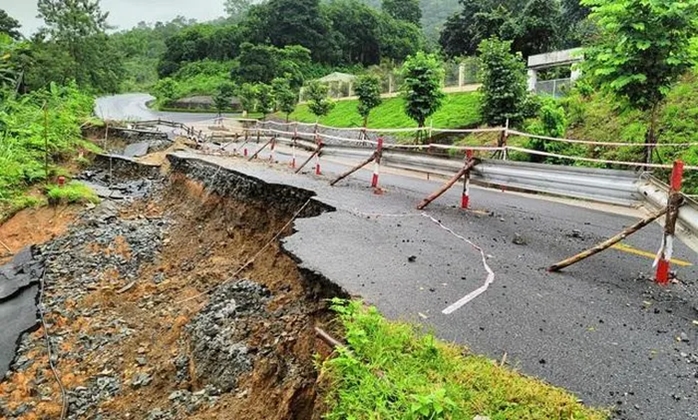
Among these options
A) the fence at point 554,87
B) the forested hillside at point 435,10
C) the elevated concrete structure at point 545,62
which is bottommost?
the fence at point 554,87

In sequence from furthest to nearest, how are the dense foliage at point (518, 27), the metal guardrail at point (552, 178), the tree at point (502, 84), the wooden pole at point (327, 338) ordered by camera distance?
the dense foliage at point (518, 27) → the tree at point (502, 84) → the metal guardrail at point (552, 178) → the wooden pole at point (327, 338)

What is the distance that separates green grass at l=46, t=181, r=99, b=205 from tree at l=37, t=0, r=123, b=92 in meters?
28.7

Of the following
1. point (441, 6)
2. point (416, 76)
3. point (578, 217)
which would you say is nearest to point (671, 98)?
point (578, 217)

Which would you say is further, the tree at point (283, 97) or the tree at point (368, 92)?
the tree at point (283, 97)

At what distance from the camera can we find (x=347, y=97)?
1726 inches

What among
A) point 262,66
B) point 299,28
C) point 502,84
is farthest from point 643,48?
point 299,28

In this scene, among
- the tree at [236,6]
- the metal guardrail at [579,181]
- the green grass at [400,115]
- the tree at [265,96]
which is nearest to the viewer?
the metal guardrail at [579,181]

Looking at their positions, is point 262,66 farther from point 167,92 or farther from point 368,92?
point 368,92

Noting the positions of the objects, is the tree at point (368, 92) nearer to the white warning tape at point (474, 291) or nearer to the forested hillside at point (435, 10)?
the white warning tape at point (474, 291)

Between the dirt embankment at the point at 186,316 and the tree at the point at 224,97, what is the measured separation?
42988 millimetres

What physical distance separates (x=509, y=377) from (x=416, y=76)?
62.2 ft

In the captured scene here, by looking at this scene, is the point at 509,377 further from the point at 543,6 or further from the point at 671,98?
the point at 543,6

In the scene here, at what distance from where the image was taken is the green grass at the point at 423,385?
8.91 feet

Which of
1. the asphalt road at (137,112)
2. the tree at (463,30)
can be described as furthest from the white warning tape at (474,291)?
the asphalt road at (137,112)
